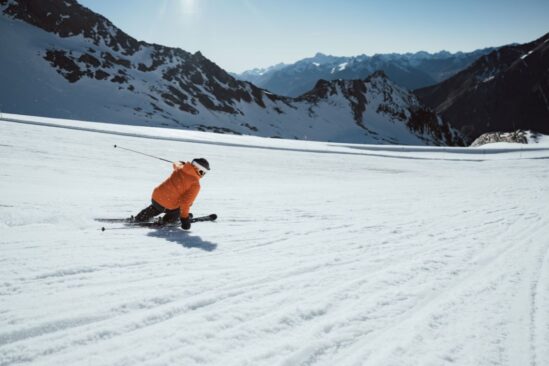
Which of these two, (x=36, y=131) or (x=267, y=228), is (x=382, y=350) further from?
(x=36, y=131)

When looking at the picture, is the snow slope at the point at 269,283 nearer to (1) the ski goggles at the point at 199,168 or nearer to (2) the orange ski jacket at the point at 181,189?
(2) the orange ski jacket at the point at 181,189

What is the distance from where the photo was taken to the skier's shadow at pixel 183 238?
5202mm

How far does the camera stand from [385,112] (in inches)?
5856

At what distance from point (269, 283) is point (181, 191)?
8.27 feet

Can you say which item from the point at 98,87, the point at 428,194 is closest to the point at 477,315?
the point at 428,194

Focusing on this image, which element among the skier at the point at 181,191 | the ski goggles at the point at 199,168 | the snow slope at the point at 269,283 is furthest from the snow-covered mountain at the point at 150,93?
the ski goggles at the point at 199,168

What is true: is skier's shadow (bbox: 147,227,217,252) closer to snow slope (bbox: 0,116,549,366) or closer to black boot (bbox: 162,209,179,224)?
snow slope (bbox: 0,116,549,366)

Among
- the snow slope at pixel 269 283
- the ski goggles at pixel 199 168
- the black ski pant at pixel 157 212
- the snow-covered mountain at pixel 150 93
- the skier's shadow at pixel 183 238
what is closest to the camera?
the snow slope at pixel 269 283

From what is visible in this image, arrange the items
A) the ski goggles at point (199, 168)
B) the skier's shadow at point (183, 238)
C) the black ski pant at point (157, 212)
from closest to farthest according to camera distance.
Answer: the skier's shadow at point (183, 238) < the ski goggles at point (199, 168) < the black ski pant at point (157, 212)

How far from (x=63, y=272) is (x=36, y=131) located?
50.0 ft

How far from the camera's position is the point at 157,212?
6062mm

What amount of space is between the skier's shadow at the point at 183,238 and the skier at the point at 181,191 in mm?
153

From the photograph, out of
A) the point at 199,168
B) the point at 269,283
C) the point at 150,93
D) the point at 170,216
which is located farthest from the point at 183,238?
the point at 150,93

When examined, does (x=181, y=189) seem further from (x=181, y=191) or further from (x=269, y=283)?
(x=269, y=283)
